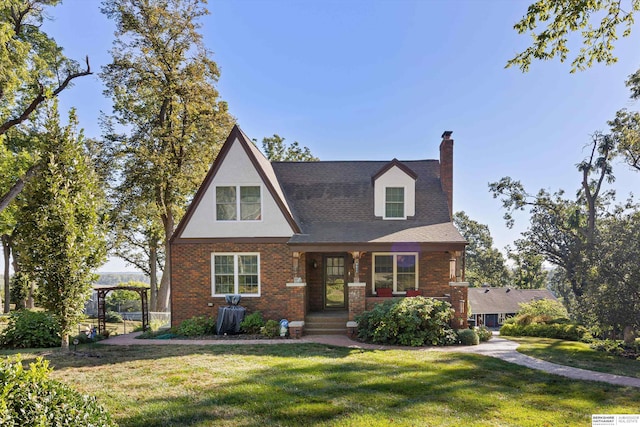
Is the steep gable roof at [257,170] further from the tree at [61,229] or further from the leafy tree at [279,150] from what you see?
the leafy tree at [279,150]

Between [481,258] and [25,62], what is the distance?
5352 centimetres

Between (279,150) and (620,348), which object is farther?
(279,150)

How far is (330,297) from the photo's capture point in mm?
15289

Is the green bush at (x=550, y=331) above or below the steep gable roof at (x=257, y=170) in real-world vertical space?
below

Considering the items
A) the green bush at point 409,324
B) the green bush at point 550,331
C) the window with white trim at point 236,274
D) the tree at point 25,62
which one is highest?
the tree at point 25,62

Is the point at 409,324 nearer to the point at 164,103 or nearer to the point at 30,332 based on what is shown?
the point at 30,332

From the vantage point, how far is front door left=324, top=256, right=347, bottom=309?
15.3 meters

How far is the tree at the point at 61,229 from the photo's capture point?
922 cm

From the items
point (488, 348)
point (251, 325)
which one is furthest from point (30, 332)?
point (488, 348)

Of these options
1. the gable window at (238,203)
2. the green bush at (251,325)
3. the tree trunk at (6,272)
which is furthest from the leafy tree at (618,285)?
the tree trunk at (6,272)

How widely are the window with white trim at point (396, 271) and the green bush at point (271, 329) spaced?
4.57 metres

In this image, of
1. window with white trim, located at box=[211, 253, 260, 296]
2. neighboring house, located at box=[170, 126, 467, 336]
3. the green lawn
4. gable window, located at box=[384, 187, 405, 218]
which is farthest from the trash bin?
gable window, located at box=[384, 187, 405, 218]

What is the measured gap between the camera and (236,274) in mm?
14070

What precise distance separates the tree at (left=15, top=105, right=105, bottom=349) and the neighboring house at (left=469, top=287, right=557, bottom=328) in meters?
36.9
